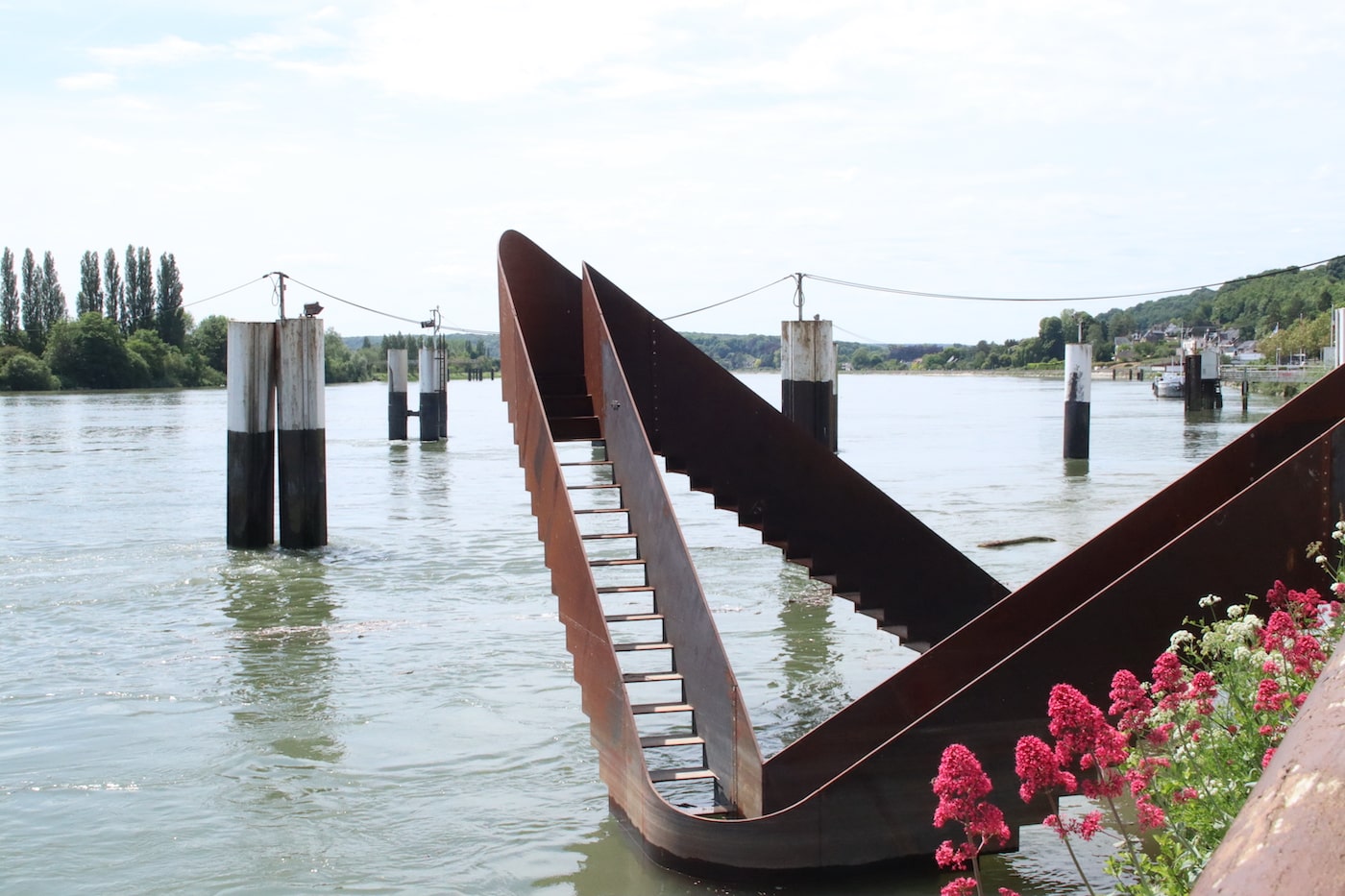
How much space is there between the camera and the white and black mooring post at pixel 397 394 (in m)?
39.8

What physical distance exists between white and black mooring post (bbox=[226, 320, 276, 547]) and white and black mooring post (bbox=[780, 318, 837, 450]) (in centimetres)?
1107

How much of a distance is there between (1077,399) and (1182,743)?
29.6 meters

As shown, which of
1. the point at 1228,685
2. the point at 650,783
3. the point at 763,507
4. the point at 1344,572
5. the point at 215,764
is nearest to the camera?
the point at 1228,685

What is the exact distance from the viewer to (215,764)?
8289 millimetres

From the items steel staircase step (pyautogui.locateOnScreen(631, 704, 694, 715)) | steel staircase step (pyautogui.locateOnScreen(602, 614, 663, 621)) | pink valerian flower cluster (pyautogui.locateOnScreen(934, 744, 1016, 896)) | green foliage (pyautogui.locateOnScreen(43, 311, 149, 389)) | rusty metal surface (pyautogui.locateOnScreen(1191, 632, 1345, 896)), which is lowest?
steel staircase step (pyautogui.locateOnScreen(631, 704, 694, 715))

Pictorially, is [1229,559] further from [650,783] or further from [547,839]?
[547,839]

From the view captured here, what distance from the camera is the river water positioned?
6.55m

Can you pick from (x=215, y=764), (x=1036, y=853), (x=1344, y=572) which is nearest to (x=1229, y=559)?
(x=1344, y=572)

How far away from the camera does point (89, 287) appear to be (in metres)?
121

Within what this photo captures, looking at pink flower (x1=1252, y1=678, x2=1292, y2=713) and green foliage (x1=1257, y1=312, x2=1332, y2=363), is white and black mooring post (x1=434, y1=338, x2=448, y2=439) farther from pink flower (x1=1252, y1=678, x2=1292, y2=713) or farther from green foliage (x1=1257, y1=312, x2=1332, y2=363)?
green foliage (x1=1257, y1=312, x2=1332, y2=363)

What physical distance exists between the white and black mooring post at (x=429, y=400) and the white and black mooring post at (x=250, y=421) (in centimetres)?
2527

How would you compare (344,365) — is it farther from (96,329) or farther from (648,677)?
(648,677)

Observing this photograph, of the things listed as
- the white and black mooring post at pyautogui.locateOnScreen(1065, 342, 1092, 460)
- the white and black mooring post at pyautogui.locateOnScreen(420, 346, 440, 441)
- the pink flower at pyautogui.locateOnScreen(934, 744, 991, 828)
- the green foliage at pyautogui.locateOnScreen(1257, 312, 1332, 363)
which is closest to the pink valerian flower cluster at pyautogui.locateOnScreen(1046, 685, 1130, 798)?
the pink flower at pyautogui.locateOnScreen(934, 744, 991, 828)

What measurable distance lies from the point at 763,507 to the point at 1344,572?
4554mm
